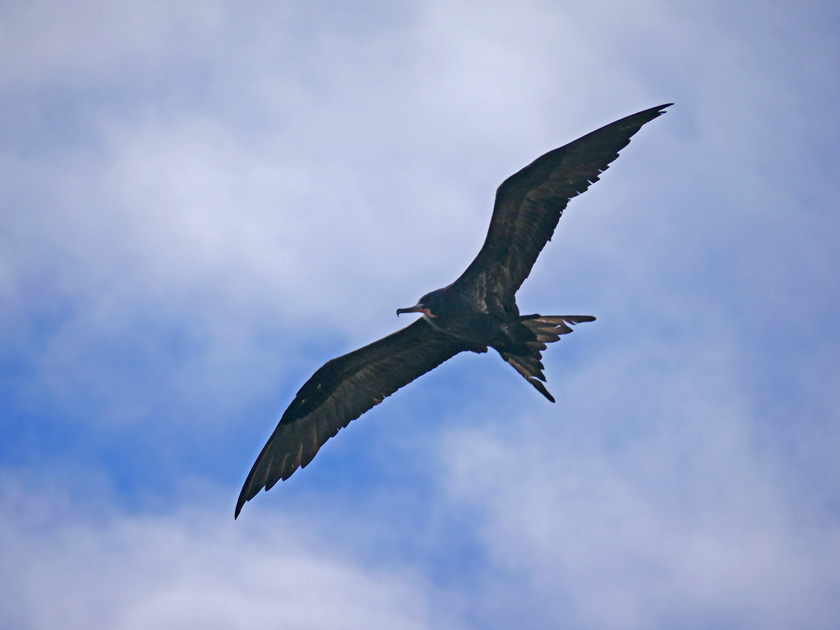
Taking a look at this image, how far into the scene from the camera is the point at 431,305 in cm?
1126

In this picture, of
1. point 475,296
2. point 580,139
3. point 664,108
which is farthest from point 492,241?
point 664,108

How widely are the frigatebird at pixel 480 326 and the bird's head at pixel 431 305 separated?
12 mm

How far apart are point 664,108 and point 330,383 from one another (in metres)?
5.23

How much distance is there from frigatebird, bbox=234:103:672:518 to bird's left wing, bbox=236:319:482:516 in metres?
0.01

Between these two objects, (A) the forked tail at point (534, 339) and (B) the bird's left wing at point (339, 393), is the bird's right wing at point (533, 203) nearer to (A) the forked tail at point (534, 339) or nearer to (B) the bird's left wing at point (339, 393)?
(A) the forked tail at point (534, 339)

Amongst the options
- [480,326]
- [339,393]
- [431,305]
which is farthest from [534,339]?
[339,393]

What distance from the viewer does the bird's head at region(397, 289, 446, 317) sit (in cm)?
1126

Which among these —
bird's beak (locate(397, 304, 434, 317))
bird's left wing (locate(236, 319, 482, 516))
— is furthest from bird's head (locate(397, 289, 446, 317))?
bird's left wing (locate(236, 319, 482, 516))

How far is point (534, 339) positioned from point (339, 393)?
275 cm

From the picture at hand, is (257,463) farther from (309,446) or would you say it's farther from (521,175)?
(521,175)

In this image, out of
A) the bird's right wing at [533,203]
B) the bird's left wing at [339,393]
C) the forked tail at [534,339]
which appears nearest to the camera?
the bird's right wing at [533,203]

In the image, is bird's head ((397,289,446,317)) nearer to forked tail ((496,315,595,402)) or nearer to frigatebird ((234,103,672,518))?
frigatebird ((234,103,672,518))

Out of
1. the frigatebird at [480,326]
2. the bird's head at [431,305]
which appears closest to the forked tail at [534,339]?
the frigatebird at [480,326]

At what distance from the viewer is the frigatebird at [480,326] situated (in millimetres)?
10594
